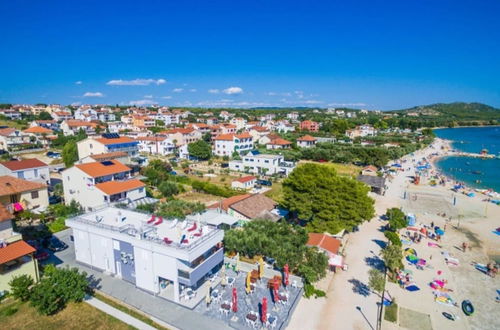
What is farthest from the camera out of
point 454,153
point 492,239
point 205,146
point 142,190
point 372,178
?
point 454,153

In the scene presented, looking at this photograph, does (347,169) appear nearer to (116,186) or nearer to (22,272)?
(116,186)

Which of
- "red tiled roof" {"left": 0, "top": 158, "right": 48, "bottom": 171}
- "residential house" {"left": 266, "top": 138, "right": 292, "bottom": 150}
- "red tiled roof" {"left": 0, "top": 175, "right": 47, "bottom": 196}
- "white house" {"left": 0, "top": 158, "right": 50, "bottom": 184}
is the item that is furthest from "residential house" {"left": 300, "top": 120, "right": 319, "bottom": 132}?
"red tiled roof" {"left": 0, "top": 175, "right": 47, "bottom": 196}

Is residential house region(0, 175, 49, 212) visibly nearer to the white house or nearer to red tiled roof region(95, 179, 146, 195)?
the white house

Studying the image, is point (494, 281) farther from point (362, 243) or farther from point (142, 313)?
point (142, 313)

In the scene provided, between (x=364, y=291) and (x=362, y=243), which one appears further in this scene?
(x=362, y=243)

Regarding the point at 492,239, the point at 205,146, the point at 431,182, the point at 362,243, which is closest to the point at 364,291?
the point at 362,243

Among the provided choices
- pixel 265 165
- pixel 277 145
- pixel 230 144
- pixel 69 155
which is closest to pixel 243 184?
pixel 265 165

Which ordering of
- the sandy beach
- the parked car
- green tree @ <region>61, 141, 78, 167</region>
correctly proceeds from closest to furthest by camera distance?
the sandy beach, the parked car, green tree @ <region>61, 141, 78, 167</region>
